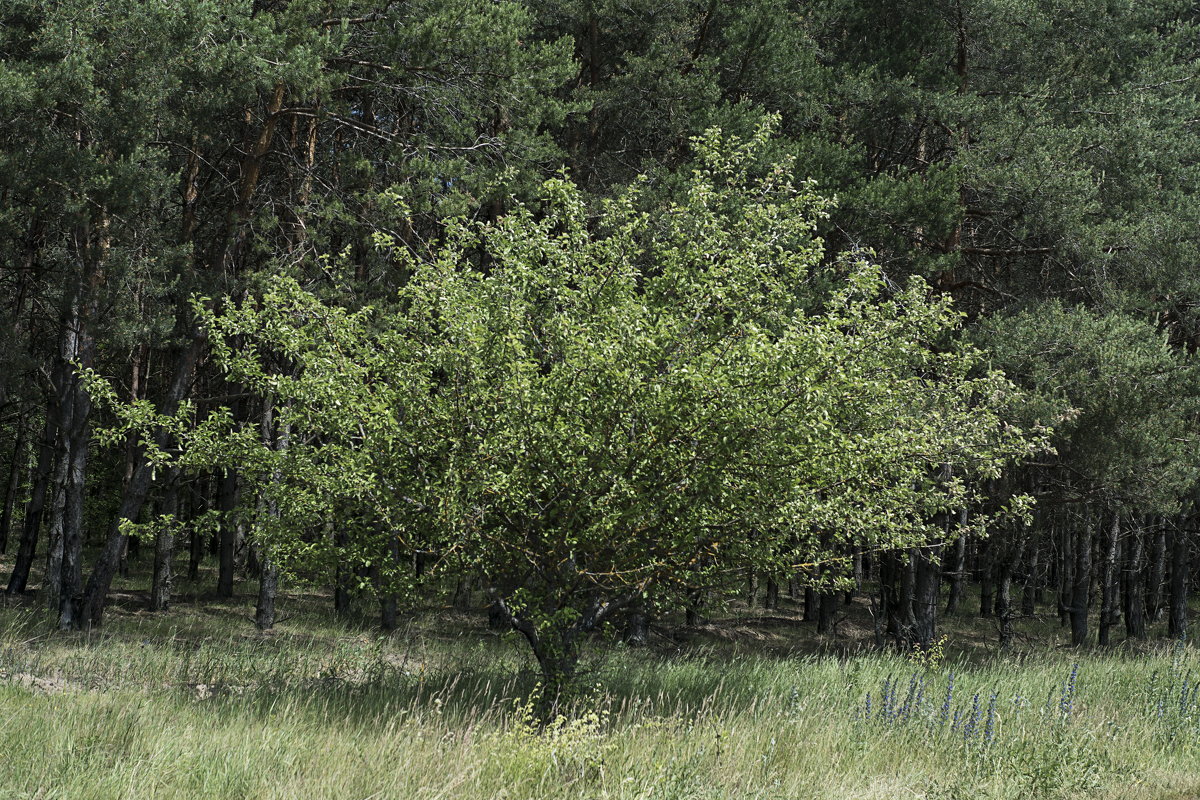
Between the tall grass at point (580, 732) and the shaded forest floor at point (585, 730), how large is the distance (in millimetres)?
23

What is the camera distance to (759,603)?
1361 inches

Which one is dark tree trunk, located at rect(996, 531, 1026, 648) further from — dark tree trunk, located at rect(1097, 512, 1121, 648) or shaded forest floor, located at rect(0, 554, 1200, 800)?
shaded forest floor, located at rect(0, 554, 1200, 800)

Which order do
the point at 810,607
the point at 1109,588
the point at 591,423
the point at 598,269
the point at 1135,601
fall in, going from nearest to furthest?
the point at 591,423, the point at 598,269, the point at 1109,588, the point at 1135,601, the point at 810,607

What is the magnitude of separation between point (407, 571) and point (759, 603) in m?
28.8

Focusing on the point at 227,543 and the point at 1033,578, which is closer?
the point at 227,543

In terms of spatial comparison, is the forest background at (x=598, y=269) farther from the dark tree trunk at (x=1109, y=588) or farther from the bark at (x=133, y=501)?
the dark tree trunk at (x=1109, y=588)

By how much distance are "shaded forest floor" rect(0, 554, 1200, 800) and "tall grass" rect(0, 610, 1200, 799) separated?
0.02 metres

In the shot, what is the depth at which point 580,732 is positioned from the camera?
5.78 meters

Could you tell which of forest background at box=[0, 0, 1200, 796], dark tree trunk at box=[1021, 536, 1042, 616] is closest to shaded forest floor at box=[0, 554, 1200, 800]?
forest background at box=[0, 0, 1200, 796]

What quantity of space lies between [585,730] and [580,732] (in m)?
0.32

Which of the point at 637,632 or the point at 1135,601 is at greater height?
the point at 1135,601

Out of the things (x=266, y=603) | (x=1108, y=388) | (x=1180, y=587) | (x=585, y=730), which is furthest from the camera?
(x=1180, y=587)

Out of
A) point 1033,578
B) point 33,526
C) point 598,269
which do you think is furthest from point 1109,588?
point 33,526

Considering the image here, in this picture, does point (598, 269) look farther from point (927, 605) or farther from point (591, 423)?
point (927, 605)
